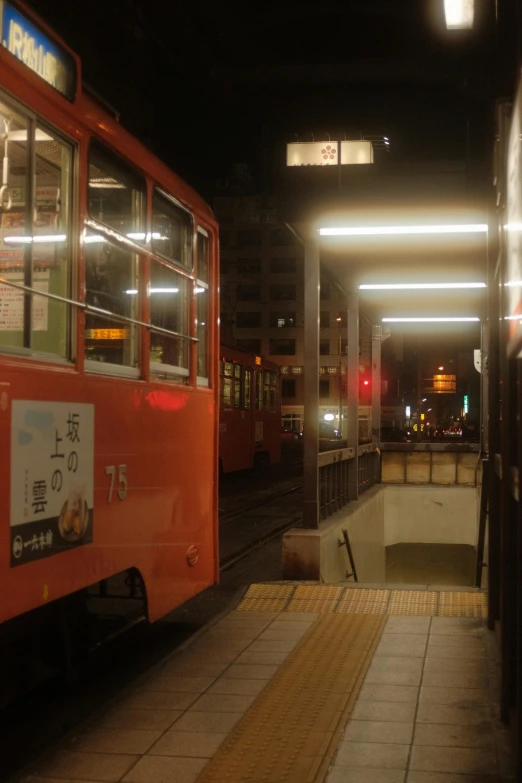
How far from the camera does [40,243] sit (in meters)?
4.02

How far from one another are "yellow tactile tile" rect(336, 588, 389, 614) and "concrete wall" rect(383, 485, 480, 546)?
24.9ft

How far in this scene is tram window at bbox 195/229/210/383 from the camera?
259 inches

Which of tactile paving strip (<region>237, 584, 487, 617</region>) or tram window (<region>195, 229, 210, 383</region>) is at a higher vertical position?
tram window (<region>195, 229, 210, 383</region>)

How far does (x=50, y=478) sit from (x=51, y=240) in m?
1.12

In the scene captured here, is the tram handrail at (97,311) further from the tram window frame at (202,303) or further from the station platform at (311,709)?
the station platform at (311,709)

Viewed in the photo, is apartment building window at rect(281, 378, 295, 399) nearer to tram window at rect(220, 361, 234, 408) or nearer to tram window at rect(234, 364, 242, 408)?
tram window at rect(234, 364, 242, 408)

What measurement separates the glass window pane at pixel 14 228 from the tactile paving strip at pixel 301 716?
2.15m

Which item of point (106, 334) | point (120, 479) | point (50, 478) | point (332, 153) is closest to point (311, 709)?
point (120, 479)

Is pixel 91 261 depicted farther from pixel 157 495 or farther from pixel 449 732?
pixel 449 732

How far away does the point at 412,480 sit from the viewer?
607 inches

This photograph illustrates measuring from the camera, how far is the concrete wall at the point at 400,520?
1133 cm

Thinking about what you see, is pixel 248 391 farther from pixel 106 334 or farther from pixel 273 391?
pixel 106 334

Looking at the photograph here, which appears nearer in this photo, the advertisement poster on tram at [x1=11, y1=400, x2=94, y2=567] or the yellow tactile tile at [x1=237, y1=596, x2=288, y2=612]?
the advertisement poster on tram at [x1=11, y1=400, x2=94, y2=567]

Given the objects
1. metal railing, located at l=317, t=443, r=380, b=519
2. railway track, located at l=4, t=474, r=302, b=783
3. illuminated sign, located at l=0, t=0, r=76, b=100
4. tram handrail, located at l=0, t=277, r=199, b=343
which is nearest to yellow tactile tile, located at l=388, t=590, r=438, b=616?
railway track, located at l=4, t=474, r=302, b=783
